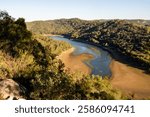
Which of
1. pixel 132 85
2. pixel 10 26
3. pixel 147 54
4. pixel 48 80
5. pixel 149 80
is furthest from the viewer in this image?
pixel 147 54

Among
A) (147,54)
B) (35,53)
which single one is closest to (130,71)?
(147,54)

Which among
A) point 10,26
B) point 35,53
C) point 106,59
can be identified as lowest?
point 106,59

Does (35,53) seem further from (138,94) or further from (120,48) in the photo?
(120,48)

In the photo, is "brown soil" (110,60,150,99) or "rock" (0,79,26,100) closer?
"rock" (0,79,26,100)

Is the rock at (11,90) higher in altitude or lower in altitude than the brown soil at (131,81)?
higher

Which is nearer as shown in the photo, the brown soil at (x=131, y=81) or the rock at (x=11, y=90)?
the rock at (x=11, y=90)

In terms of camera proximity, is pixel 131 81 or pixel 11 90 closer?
pixel 11 90

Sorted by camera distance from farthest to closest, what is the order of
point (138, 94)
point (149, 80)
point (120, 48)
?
point (120, 48)
point (149, 80)
point (138, 94)

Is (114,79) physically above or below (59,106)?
below

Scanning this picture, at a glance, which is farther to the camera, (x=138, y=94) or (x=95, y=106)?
(x=138, y=94)

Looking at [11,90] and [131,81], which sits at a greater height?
[11,90]

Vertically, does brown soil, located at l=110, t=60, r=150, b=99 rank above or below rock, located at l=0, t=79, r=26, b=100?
below
